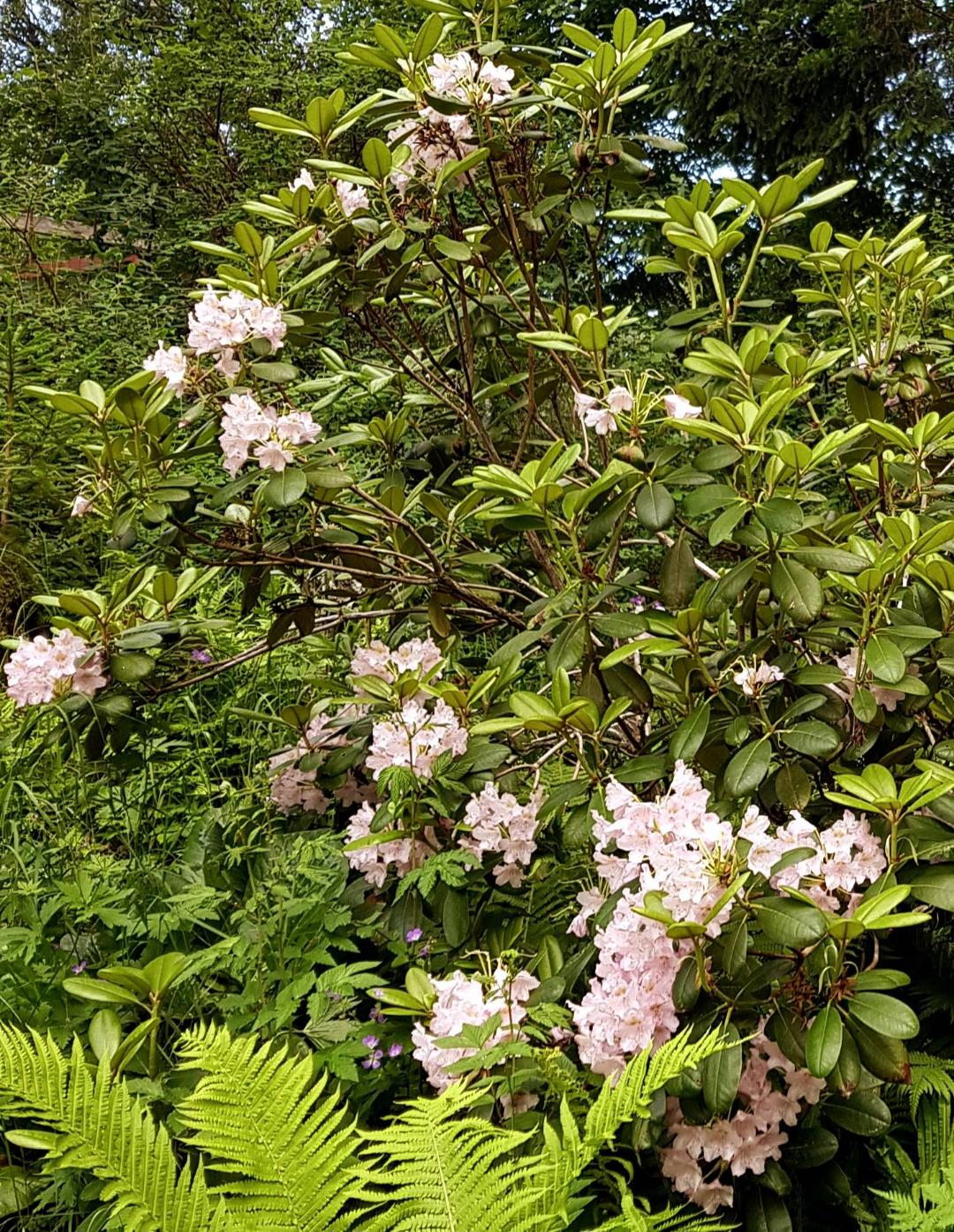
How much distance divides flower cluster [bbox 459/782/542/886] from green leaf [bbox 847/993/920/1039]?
20.3 inches

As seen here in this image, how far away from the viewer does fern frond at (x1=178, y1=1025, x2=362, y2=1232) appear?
879 mm

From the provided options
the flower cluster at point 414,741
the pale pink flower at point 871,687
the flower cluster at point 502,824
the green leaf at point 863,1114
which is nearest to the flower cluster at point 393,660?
the flower cluster at point 414,741

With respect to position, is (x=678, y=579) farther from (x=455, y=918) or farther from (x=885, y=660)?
(x=455, y=918)

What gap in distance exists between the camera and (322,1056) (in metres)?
1.32

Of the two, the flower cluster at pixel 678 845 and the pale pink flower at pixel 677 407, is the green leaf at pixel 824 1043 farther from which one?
the pale pink flower at pixel 677 407

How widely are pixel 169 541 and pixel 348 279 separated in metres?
0.61

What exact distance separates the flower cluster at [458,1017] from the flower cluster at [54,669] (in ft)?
2.27

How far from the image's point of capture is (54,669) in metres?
1.50

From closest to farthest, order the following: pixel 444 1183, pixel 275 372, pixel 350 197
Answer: pixel 444 1183 → pixel 275 372 → pixel 350 197

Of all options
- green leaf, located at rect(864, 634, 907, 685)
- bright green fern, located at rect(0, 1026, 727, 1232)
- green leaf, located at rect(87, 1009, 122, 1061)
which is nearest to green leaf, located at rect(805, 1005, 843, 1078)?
bright green fern, located at rect(0, 1026, 727, 1232)

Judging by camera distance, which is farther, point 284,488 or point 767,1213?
point 284,488

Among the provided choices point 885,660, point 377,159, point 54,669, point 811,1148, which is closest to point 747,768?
point 885,660

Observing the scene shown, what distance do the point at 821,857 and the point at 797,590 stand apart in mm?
327

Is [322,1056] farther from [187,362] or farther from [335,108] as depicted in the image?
[335,108]
